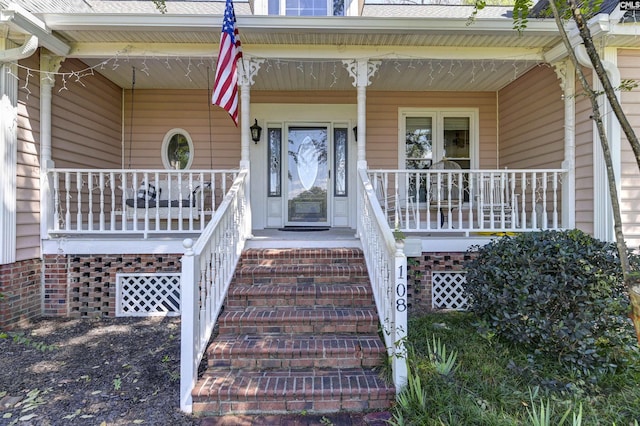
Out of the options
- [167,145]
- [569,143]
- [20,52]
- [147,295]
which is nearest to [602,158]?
[569,143]

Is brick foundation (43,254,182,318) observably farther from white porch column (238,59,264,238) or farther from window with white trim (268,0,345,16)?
window with white trim (268,0,345,16)

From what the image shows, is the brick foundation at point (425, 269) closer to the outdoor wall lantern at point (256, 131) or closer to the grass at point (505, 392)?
the grass at point (505, 392)

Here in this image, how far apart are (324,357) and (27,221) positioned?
3770mm

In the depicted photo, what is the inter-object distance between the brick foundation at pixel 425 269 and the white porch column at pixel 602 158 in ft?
4.81

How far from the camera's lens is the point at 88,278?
4531 mm

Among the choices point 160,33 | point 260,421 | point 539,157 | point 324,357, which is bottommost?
point 260,421

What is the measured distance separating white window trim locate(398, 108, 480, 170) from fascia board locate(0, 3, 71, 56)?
16.5ft

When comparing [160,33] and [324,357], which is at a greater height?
[160,33]

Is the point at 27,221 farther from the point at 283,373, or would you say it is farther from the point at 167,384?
the point at 283,373

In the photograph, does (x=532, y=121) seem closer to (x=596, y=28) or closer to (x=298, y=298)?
(x=596, y=28)

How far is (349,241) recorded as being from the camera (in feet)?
14.7

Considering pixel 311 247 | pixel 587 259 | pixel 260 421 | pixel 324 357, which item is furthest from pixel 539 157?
pixel 260 421

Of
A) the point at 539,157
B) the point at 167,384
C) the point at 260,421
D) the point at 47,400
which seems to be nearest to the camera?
the point at 260,421

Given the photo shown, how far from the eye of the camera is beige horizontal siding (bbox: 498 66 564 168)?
202 inches
